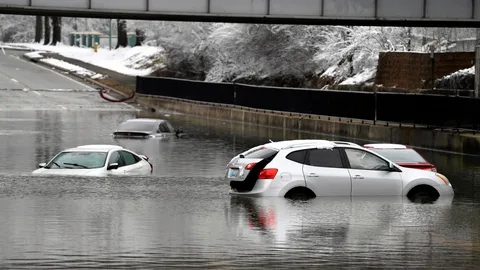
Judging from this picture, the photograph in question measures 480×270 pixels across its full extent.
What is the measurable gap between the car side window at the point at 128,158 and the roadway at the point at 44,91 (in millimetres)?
36239

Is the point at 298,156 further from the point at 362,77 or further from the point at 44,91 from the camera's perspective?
the point at 44,91

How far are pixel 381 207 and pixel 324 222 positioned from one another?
2.54 m

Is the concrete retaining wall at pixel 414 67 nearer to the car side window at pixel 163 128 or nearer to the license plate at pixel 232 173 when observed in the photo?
the car side window at pixel 163 128

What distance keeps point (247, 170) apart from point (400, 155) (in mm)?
5824

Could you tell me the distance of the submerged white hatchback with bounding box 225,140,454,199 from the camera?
20094 mm

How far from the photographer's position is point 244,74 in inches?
2933

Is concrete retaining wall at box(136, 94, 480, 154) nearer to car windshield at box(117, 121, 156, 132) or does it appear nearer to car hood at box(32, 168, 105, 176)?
car windshield at box(117, 121, 156, 132)

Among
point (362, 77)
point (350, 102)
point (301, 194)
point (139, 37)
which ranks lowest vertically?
point (350, 102)

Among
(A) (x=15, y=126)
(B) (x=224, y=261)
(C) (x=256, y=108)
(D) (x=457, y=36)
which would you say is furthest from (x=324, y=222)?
(D) (x=457, y=36)

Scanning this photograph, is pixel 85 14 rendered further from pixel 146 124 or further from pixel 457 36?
pixel 457 36

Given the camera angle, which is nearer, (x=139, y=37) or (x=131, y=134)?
(x=131, y=134)

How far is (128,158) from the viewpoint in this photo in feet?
87.6

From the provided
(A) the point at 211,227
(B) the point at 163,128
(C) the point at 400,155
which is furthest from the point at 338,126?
(A) the point at 211,227

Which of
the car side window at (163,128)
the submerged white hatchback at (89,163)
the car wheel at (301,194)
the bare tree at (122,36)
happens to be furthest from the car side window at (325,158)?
the bare tree at (122,36)
